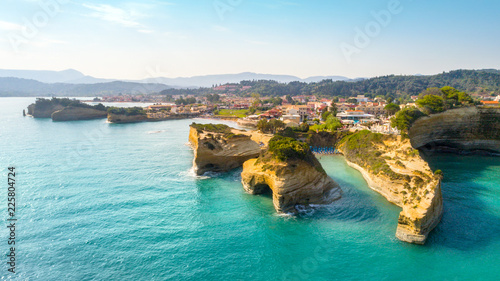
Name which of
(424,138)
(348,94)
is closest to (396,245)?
(424,138)

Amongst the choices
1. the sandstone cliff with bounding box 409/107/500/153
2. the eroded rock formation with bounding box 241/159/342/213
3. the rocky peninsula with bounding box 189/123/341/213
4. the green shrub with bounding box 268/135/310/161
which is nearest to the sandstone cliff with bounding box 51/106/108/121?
the rocky peninsula with bounding box 189/123/341/213

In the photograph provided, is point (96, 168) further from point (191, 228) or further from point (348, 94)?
point (348, 94)

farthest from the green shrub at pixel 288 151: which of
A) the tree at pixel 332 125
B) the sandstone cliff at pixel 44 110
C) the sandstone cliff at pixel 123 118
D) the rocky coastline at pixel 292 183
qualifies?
the sandstone cliff at pixel 44 110

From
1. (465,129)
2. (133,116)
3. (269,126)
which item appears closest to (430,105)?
(465,129)

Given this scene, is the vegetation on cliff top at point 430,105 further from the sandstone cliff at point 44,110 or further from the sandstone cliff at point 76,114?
the sandstone cliff at point 44,110

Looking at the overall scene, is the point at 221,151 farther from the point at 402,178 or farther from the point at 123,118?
the point at 123,118
